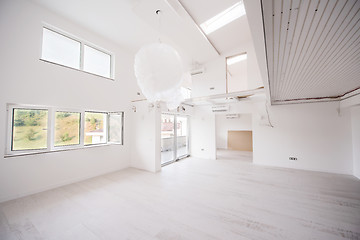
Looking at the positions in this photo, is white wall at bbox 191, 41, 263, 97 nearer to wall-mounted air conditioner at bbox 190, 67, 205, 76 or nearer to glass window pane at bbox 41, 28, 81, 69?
wall-mounted air conditioner at bbox 190, 67, 205, 76

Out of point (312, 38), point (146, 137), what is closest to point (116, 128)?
point (146, 137)

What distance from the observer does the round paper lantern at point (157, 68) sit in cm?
154

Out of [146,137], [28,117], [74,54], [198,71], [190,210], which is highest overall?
[198,71]

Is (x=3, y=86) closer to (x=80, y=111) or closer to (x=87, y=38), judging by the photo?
(x=80, y=111)

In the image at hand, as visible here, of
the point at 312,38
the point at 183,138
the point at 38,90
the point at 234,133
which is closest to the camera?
the point at 312,38

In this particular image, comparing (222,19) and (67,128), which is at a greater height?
(222,19)

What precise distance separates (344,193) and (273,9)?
155 inches

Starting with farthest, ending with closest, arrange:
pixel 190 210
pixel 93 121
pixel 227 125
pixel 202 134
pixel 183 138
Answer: pixel 227 125, pixel 183 138, pixel 202 134, pixel 93 121, pixel 190 210

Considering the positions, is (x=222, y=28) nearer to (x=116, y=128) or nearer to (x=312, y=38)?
(x=312, y=38)

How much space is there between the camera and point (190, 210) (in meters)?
2.21

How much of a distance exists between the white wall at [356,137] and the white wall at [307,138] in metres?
0.11

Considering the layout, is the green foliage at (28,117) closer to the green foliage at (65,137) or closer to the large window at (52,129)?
the large window at (52,129)

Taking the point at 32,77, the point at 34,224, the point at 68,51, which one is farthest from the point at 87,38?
the point at 34,224

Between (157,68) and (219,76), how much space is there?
13.8ft
